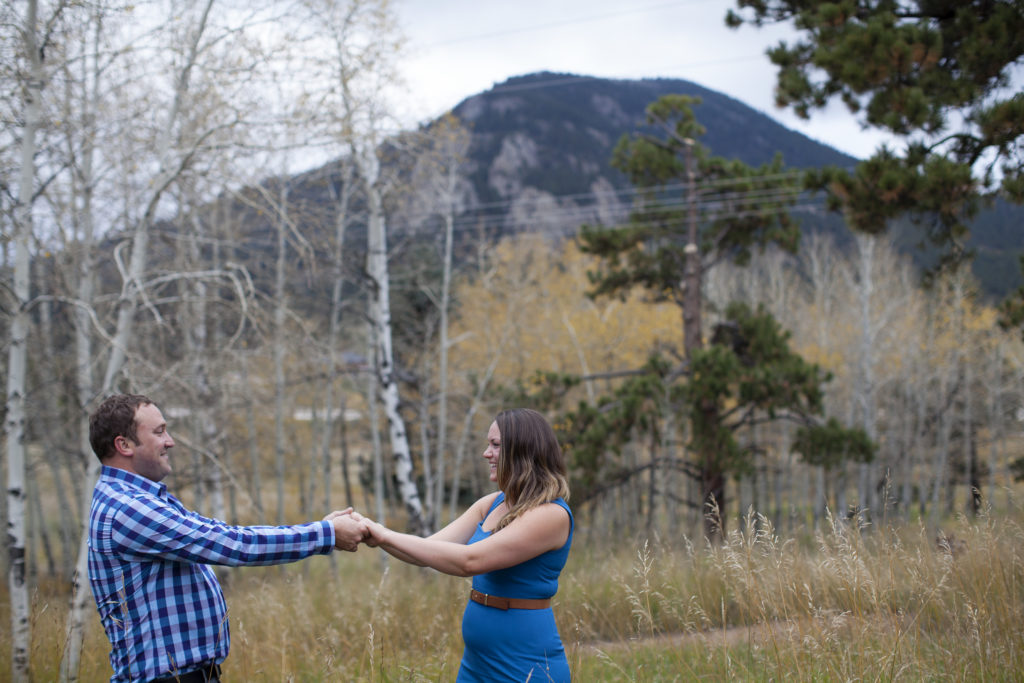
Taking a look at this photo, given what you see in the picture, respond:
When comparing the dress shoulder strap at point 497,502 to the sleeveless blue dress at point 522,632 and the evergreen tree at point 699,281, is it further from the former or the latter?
the evergreen tree at point 699,281

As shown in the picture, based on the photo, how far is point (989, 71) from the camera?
7352 millimetres

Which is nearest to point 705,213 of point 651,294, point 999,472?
point 651,294

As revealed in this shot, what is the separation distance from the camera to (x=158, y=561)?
2.33 meters

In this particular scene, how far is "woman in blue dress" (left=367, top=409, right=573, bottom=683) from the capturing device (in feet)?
7.73

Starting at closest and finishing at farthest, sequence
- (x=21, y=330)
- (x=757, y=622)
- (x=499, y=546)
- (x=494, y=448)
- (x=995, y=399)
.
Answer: (x=499, y=546) → (x=494, y=448) → (x=757, y=622) → (x=21, y=330) → (x=995, y=399)

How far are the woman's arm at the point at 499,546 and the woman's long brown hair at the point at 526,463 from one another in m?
0.09

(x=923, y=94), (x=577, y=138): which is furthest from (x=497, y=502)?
(x=577, y=138)

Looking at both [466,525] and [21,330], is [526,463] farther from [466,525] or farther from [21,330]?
[21,330]

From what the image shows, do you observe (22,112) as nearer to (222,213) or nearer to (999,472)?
(222,213)

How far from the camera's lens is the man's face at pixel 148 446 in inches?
93.5

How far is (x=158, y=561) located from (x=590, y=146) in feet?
238

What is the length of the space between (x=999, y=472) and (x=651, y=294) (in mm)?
24252

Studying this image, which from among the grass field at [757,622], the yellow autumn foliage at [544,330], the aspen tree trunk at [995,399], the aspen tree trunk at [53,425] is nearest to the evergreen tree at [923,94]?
the grass field at [757,622]

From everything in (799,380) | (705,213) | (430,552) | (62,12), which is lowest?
(799,380)
